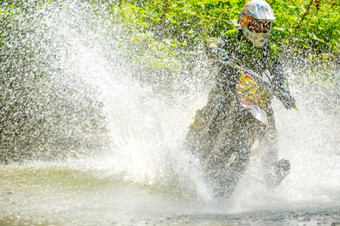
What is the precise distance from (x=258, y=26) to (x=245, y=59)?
0.37 metres

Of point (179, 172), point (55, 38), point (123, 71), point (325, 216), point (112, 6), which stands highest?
point (112, 6)

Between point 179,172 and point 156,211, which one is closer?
point 156,211

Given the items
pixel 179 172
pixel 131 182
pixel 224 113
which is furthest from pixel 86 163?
pixel 224 113

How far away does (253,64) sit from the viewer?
471 cm

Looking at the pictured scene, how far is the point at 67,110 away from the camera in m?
8.55

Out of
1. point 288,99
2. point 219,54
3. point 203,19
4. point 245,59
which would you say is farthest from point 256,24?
point 203,19

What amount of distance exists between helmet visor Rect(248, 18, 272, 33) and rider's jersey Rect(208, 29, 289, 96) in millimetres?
167

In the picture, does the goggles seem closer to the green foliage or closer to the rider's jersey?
the rider's jersey

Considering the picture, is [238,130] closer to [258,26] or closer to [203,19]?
[258,26]

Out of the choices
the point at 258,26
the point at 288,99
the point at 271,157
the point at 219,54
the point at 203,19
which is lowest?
the point at 271,157

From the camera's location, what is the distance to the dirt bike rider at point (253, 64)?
450 centimetres

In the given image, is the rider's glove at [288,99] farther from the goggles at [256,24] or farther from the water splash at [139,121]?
the water splash at [139,121]

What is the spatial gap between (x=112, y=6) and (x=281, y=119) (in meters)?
3.46

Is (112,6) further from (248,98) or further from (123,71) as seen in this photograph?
(248,98)
